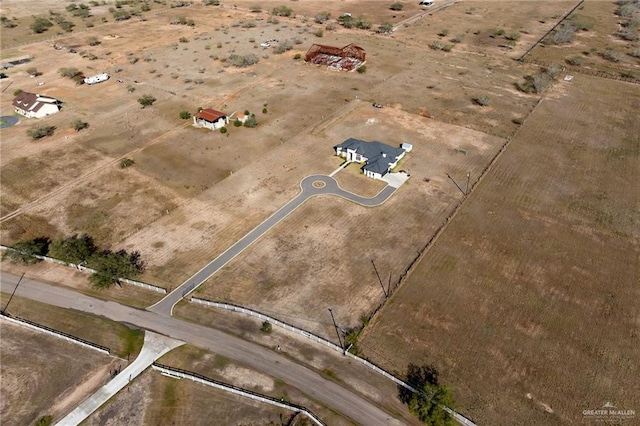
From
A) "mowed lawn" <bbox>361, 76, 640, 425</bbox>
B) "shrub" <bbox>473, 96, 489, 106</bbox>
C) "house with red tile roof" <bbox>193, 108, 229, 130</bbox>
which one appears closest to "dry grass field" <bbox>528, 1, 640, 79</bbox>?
"shrub" <bbox>473, 96, 489, 106</bbox>

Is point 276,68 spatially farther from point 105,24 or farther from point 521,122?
point 105,24

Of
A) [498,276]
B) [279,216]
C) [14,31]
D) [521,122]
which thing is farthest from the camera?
[14,31]

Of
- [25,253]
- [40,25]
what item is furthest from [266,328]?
[40,25]

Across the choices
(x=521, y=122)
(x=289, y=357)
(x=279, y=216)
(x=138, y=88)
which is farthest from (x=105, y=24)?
(x=289, y=357)

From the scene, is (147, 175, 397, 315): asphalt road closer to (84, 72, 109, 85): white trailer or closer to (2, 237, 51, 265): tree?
(2, 237, 51, 265): tree

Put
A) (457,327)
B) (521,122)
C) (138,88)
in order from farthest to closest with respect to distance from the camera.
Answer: (138,88)
(521,122)
(457,327)

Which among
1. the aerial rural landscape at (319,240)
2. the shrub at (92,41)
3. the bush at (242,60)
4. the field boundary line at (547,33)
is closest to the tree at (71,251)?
the aerial rural landscape at (319,240)

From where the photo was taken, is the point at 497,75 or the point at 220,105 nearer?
the point at 220,105

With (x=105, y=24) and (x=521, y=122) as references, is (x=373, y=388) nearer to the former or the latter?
(x=521, y=122)
